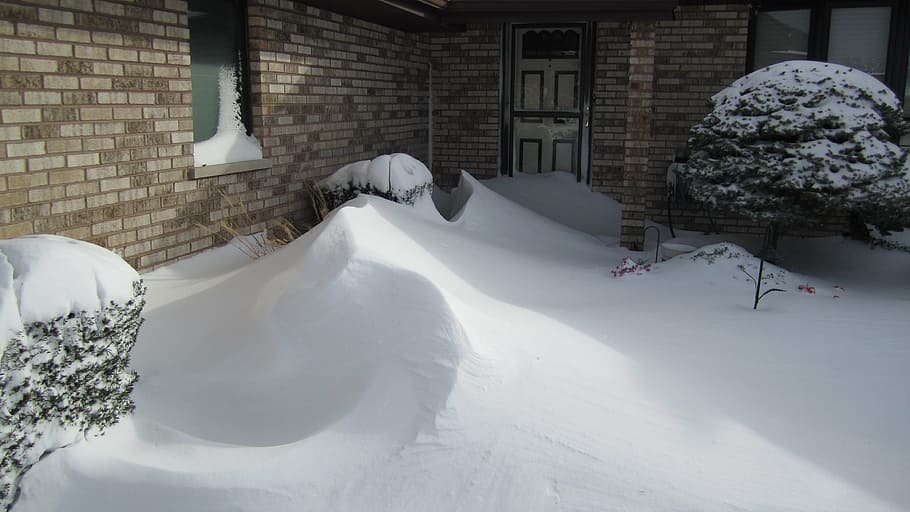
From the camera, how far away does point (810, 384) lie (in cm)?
476

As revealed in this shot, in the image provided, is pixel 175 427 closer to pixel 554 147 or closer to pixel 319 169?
pixel 319 169

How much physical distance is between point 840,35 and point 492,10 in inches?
180

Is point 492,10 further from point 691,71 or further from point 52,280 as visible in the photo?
point 52,280

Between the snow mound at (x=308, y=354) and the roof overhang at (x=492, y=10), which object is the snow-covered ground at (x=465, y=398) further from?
the roof overhang at (x=492, y=10)

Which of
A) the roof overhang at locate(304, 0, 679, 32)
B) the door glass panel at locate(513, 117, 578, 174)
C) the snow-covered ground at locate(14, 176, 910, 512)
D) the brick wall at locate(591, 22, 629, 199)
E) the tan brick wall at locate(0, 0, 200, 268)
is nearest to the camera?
the snow-covered ground at locate(14, 176, 910, 512)

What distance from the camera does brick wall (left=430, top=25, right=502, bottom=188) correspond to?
10938 millimetres

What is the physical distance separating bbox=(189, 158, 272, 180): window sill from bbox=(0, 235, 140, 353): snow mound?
265cm

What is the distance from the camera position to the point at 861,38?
Answer: 9.71m

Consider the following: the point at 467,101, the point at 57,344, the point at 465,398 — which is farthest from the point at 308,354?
the point at 467,101

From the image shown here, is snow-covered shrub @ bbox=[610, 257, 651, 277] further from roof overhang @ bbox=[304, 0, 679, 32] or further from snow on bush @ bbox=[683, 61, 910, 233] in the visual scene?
roof overhang @ bbox=[304, 0, 679, 32]

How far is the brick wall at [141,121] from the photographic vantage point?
14.9 feet

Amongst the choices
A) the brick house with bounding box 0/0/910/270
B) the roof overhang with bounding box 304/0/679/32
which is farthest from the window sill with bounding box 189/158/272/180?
the roof overhang with bounding box 304/0/679/32

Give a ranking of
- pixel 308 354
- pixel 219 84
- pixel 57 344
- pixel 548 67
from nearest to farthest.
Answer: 1. pixel 57 344
2. pixel 308 354
3. pixel 219 84
4. pixel 548 67

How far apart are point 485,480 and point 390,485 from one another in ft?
1.38
